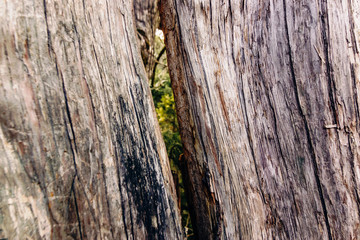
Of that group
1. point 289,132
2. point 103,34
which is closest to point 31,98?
point 103,34

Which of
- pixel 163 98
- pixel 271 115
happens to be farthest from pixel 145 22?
pixel 271 115

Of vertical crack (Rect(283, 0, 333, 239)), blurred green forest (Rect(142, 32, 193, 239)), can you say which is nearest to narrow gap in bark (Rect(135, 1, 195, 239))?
blurred green forest (Rect(142, 32, 193, 239))

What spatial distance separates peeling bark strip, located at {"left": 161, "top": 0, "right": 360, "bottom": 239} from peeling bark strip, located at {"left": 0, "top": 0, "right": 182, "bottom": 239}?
27cm

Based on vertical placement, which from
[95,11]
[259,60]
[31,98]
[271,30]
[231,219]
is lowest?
[231,219]

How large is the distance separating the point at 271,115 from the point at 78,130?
1.11 m

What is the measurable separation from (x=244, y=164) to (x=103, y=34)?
3.63 feet

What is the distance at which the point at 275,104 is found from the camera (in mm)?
1511

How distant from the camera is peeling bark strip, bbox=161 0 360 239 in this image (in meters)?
1.44

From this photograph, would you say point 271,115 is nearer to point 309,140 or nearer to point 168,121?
point 309,140

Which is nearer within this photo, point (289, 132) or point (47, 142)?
point (47, 142)

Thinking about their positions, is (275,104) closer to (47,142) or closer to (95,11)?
(95,11)

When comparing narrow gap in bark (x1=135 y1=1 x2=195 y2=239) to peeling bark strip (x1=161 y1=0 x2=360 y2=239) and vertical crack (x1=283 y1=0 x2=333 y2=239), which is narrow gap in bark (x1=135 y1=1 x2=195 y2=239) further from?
vertical crack (x1=283 y1=0 x2=333 y2=239)

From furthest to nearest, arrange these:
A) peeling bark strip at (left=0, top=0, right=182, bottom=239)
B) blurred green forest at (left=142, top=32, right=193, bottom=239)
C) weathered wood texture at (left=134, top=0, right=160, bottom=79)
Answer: blurred green forest at (left=142, top=32, right=193, bottom=239), weathered wood texture at (left=134, top=0, right=160, bottom=79), peeling bark strip at (left=0, top=0, right=182, bottom=239)

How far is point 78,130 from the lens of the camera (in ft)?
3.80
